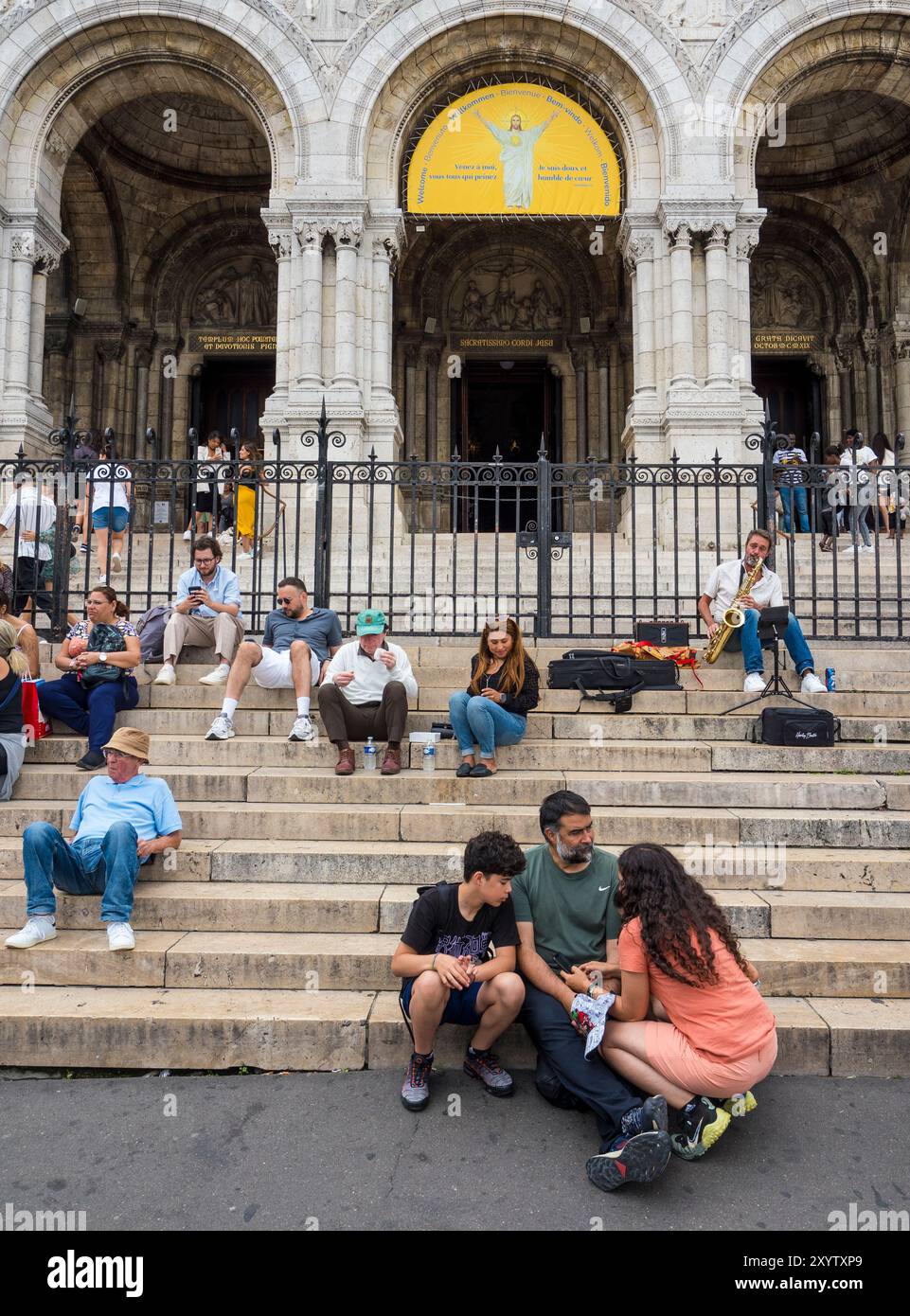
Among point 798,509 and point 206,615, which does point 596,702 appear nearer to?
point 206,615

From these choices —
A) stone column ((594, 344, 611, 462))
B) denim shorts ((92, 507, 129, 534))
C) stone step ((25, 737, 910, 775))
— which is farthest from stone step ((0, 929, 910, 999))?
stone column ((594, 344, 611, 462))

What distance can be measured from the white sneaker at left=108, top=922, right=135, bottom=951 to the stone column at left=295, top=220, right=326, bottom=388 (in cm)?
1088

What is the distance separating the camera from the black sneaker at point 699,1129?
3.23 m

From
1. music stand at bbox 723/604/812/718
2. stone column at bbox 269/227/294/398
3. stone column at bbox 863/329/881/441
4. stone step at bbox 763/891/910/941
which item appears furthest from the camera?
stone column at bbox 863/329/881/441

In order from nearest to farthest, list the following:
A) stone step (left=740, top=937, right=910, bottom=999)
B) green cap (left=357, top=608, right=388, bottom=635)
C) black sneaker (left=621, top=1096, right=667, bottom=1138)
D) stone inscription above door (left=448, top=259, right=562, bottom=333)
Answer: black sneaker (left=621, top=1096, right=667, bottom=1138)
stone step (left=740, top=937, right=910, bottom=999)
green cap (left=357, top=608, right=388, bottom=635)
stone inscription above door (left=448, top=259, right=562, bottom=333)

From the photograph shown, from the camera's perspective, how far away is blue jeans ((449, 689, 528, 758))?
20.2 ft

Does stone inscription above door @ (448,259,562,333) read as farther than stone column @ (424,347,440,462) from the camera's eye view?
Yes

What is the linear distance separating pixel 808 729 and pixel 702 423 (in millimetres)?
8016

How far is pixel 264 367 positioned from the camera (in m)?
20.2

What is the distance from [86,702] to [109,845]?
8.97 ft

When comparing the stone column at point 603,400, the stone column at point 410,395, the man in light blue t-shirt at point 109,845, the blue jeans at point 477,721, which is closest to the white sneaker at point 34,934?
the man in light blue t-shirt at point 109,845

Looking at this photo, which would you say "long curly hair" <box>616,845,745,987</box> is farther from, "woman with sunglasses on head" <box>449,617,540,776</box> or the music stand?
the music stand

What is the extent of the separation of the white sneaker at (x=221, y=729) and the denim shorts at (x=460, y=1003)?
135 inches

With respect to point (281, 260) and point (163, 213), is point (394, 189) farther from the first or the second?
point (163, 213)
